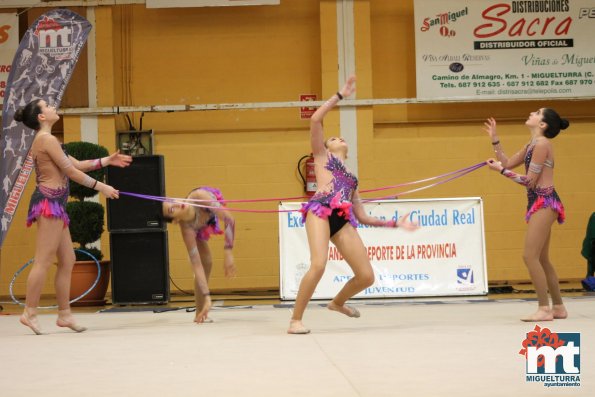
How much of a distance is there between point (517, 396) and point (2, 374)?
7.89ft

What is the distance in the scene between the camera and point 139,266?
8.57 meters

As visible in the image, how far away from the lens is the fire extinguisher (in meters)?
10.4

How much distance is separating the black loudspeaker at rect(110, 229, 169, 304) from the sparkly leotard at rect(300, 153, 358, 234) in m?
3.45

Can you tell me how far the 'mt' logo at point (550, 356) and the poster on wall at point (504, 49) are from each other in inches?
284

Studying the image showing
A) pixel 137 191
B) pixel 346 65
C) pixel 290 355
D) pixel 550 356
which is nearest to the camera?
pixel 550 356

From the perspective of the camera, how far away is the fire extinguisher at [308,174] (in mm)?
10422

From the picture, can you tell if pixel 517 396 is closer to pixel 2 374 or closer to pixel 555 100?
pixel 2 374

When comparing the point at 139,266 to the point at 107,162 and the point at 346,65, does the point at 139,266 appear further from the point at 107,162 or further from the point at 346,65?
the point at 346,65

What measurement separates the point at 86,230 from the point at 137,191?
1.09 meters

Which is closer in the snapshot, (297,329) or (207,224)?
(297,329)

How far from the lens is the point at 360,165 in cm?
1050

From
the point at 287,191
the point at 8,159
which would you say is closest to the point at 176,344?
the point at 8,159

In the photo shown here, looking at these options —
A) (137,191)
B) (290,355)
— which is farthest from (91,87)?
(290,355)

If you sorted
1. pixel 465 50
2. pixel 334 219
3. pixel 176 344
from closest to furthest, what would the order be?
1. pixel 176 344
2. pixel 334 219
3. pixel 465 50
